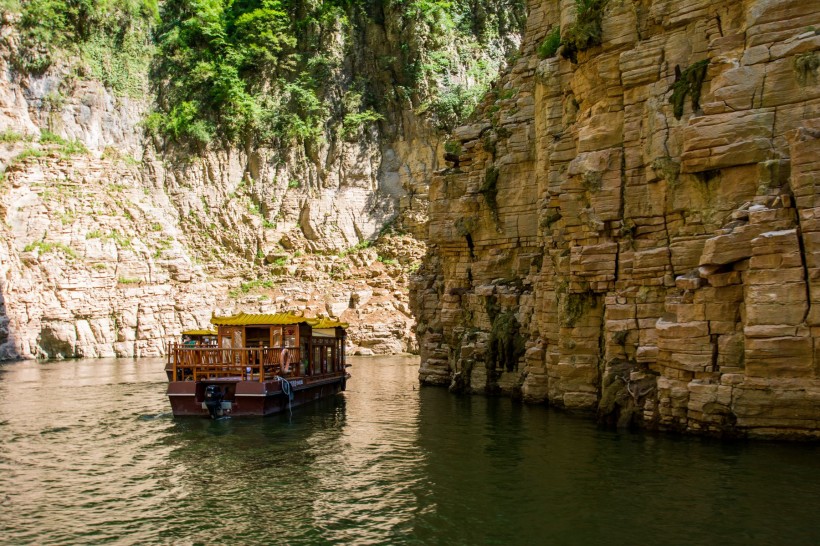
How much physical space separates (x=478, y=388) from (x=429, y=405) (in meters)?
4.09

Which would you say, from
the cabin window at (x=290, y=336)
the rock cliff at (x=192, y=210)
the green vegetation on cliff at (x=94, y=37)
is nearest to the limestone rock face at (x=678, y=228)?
the cabin window at (x=290, y=336)

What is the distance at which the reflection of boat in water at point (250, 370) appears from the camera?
2552cm

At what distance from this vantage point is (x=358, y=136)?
7806cm

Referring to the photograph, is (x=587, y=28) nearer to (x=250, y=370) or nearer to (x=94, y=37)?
(x=250, y=370)

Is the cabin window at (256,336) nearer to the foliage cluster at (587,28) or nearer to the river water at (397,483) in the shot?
the river water at (397,483)

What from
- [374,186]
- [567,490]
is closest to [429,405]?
[567,490]

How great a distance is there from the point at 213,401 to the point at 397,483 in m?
11.7

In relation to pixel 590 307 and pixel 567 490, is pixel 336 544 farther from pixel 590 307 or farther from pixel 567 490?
pixel 590 307

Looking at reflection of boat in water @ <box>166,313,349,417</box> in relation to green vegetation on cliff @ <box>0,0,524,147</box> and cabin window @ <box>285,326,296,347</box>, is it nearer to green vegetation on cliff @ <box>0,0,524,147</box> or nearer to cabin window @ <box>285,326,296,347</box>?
cabin window @ <box>285,326,296,347</box>

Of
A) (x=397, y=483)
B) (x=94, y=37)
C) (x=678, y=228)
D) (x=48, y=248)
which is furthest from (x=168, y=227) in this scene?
(x=397, y=483)

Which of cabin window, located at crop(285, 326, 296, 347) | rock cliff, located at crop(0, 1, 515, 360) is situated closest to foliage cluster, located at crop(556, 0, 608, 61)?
cabin window, located at crop(285, 326, 296, 347)

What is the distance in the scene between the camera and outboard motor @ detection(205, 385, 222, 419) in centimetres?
2516

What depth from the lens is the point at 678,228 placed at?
20.3 m

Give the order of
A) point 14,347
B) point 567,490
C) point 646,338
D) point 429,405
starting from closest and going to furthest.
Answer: point 567,490
point 646,338
point 429,405
point 14,347
